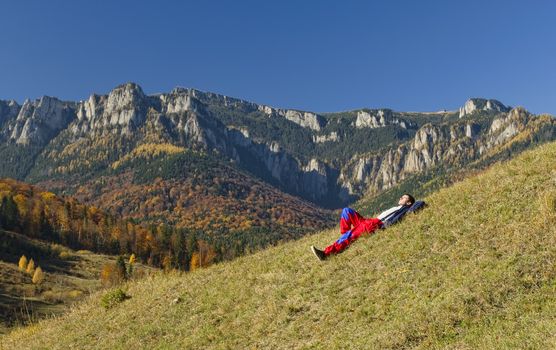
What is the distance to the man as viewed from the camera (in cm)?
1548

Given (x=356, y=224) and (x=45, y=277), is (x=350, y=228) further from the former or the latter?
(x=45, y=277)

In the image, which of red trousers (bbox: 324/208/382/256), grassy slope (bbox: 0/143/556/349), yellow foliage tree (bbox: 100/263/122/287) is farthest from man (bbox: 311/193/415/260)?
yellow foliage tree (bbox: 100/263/122/287)

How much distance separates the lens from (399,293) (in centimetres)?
1120

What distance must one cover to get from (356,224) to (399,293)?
5373mm

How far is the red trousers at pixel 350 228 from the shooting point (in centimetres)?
1552

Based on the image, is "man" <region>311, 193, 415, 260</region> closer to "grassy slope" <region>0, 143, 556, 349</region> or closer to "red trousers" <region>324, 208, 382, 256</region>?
"red trousers" <region>324, 208, 382, 256</region>

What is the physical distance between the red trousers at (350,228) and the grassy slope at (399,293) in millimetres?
419

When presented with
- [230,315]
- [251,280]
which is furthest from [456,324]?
[251,280]

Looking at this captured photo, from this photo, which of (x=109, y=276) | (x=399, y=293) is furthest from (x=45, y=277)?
(x=399, y=293)

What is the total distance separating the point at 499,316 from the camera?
8.98 metres

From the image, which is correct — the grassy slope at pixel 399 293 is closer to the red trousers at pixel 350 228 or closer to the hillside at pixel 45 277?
the red trousers at pixel 350 228

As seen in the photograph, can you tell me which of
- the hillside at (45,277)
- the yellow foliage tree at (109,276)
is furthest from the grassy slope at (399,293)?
the hillside at (45,277)

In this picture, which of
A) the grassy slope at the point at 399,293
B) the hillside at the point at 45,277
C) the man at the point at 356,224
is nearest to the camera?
the grassy slope at the point at 399,293

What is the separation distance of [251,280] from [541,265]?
9.36 meters
